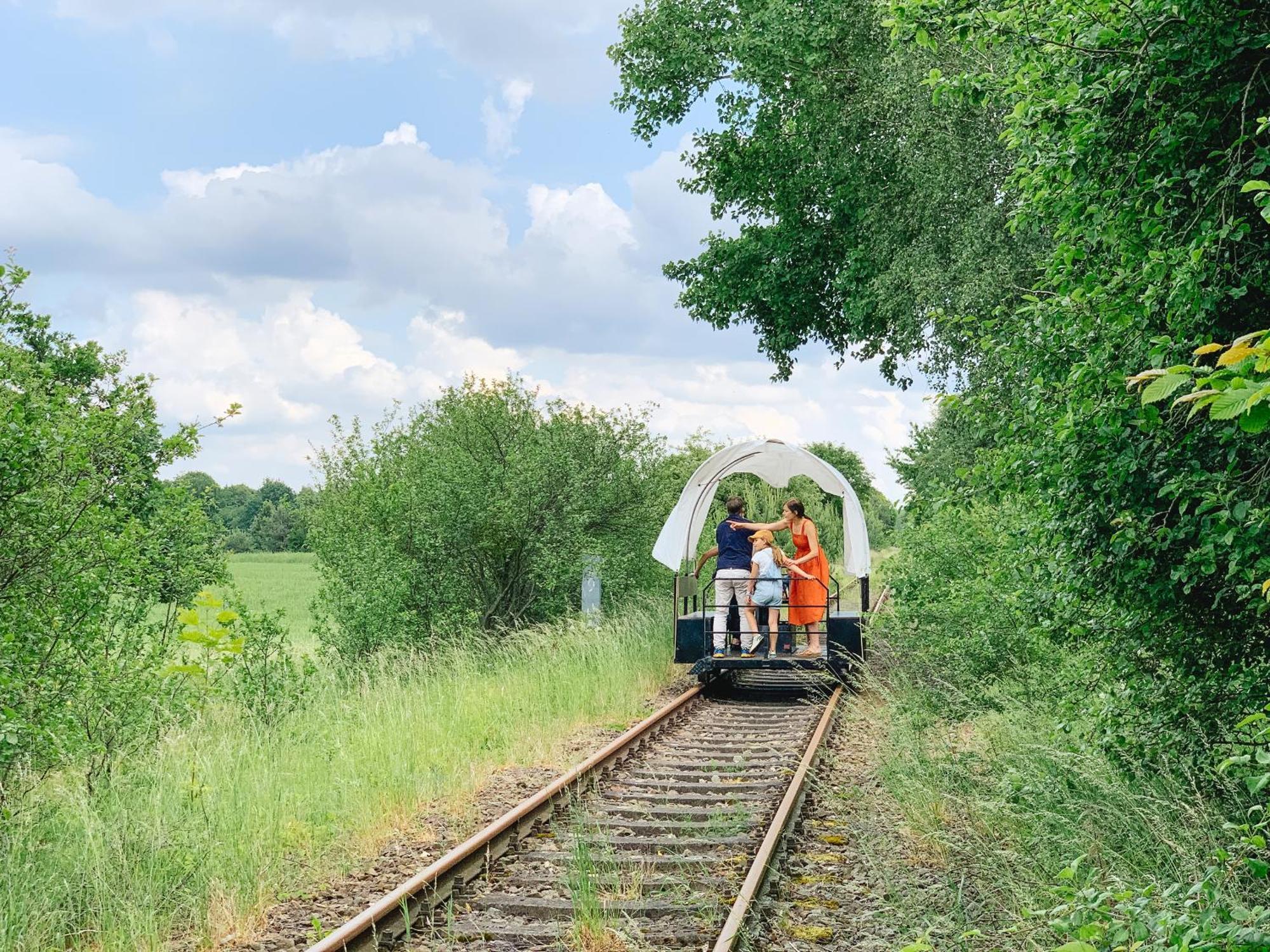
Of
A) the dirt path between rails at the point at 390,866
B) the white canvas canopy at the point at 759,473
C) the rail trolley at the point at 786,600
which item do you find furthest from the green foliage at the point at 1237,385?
the white canvas canopy at the point at 759,473

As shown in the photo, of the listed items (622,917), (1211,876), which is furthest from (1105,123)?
(622,917)

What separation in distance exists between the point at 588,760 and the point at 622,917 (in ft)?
12.2

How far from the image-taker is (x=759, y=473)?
1795 centimetres

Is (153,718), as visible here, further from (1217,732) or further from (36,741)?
(1217,732)

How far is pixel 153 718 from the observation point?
9719mm

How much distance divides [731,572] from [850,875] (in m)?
8.49

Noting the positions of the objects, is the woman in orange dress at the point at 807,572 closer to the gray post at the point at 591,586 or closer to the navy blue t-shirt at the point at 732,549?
the navy blue t-shirt at the point at 732,549

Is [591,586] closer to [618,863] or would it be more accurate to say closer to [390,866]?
[390,866]

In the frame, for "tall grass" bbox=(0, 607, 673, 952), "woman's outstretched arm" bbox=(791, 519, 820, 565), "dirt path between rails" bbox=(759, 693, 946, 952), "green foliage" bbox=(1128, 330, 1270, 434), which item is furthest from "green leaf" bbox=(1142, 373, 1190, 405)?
"woman's outstretched arm" bbox=(791, 519, 820, 565)

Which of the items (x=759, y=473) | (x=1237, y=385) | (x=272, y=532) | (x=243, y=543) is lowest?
(x=1237, y=385)

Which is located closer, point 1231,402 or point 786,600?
point 1231,402

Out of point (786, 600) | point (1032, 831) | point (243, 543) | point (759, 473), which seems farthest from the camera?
point (243, 543)

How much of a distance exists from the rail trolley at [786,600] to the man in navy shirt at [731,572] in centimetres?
17

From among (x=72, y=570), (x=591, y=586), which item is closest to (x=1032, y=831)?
(x=72, y=570)
